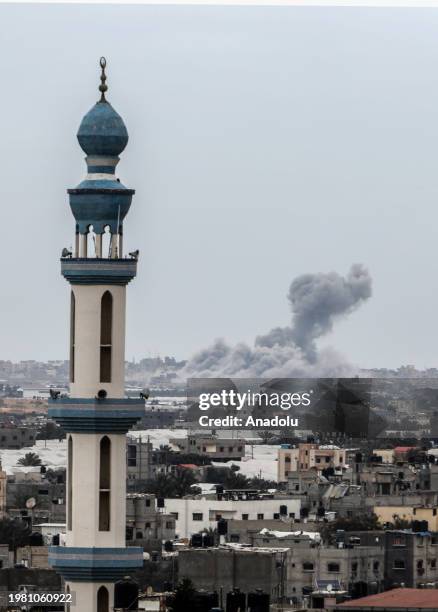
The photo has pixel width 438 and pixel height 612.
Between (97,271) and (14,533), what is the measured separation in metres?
47.6

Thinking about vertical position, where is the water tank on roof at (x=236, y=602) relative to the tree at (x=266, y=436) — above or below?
below

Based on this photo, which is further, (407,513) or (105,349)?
(407,513)

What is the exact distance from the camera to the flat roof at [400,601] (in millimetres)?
52625

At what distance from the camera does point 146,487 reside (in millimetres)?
98438

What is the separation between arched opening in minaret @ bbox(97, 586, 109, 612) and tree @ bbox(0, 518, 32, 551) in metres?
40.7

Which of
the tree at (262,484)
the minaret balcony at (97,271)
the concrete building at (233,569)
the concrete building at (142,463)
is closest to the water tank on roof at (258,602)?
the concrete building at (233,569)

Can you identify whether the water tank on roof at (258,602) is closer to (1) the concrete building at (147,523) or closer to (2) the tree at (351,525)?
(1) the concrete building at (147,523)

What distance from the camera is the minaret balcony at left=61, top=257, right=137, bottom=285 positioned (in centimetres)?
3103

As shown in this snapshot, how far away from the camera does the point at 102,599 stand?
102 ft

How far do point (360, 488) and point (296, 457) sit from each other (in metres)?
17.4

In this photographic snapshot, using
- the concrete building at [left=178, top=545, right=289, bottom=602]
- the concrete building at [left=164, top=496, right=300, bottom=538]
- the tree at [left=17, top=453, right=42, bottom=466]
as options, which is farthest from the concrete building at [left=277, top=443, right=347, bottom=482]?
the concrete building at [left=178, top=545, right=289, bottom=602]

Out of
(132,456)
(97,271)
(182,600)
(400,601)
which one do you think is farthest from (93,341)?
(132,456)

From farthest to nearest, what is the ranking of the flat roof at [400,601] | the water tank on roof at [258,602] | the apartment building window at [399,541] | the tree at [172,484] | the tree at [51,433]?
the tree at [51,433], the tree at [172,484], the apartment building window at [399,541], the water tank on roof at [258,602], the flat roof at [400,601]

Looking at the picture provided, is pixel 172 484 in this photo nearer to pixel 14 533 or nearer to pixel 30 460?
pixel 30 460
